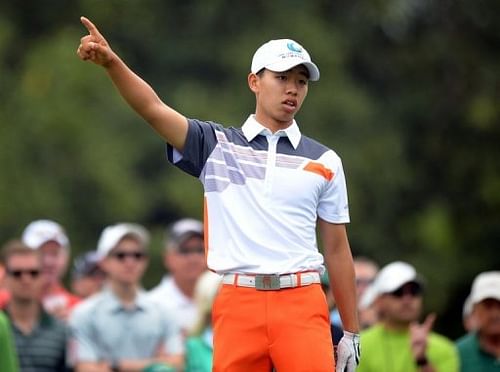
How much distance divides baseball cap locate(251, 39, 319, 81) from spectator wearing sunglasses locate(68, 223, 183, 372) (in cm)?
400

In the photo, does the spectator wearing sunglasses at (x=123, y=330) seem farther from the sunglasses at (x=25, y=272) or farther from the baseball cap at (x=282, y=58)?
the baseball cap at (x=282, y=58)

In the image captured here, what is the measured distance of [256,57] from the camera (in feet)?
28.6

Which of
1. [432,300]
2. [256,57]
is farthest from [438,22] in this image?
[256,57]

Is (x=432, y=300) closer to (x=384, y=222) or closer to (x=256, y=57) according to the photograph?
(x=384, y=222)

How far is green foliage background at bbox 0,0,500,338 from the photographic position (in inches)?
980

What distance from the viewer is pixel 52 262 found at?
14211 mm

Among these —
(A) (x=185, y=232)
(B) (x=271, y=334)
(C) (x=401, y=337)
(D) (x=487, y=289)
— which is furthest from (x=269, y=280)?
(A) (x=185, y=232)

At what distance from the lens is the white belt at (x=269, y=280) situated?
8352 mm

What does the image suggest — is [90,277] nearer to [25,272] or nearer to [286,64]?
[25,272]

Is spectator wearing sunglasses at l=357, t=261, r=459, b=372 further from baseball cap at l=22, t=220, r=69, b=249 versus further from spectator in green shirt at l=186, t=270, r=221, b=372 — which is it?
baseball cap at l=22, t=220, r=69, b=249

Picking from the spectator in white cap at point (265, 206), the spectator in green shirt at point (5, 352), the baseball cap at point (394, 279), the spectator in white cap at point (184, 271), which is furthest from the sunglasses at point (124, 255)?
the spectator in white cap at point (265, 206)

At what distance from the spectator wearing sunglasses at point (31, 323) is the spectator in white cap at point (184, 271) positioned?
1378 millimetres

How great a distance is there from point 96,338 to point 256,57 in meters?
4.27

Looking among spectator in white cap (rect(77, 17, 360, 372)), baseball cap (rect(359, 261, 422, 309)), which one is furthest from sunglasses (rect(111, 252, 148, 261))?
spectator in white cap (rect(77, 17, 360, 372))
